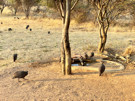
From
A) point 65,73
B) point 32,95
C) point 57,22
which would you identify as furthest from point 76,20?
point 32,95

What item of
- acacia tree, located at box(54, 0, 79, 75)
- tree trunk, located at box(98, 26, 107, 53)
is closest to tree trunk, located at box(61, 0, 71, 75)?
acacia tree, located at box(54, 0, 79, 75)

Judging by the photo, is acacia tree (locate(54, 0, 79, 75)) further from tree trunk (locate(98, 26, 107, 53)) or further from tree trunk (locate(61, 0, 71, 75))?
tree trunk (locate(98, 26, 107, 53))

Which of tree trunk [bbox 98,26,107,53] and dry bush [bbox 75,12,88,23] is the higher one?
dry bush [bbox 75,12,88,23]

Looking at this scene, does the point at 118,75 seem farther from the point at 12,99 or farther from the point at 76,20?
the point at 76,20

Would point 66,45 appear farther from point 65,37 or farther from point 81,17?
point 81,17

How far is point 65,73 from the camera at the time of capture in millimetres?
5859

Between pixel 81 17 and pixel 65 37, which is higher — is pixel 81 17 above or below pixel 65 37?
above

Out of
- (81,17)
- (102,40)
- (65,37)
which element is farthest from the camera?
(81,17)

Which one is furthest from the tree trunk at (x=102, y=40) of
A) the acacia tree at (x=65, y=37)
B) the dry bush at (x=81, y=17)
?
the dry bush at (x=81, y=17)

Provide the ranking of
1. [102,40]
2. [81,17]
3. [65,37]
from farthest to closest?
[81,17] → [102,40] → [65,37]

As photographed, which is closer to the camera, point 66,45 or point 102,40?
point 66,45

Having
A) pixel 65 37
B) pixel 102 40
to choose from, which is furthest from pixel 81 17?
pixel 65 37

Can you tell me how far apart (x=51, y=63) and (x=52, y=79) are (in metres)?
1.75

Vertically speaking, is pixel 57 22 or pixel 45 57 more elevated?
pixel 57 22
